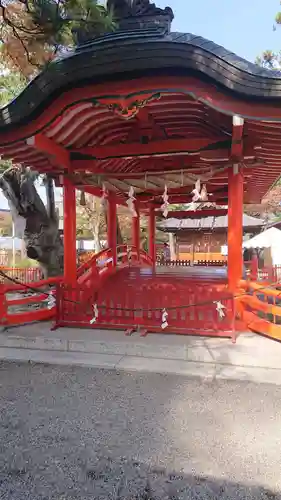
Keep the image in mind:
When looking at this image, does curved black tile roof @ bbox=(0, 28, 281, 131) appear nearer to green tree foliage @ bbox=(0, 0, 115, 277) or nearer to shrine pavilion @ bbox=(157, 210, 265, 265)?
green tree foliage @ bbox=(0, 0, 115, 277)

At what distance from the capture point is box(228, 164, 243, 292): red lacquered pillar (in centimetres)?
656

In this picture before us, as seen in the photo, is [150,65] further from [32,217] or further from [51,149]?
[32,217]

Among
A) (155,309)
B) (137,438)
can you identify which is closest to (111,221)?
(155,309)

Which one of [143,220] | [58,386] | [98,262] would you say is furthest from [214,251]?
[58,386]

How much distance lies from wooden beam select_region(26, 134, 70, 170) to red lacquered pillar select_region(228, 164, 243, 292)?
3.14 meters

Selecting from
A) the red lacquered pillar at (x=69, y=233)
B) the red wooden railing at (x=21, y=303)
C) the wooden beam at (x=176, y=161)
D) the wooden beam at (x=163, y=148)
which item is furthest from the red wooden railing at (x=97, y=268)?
the wooden beam at (x=163, y=148)

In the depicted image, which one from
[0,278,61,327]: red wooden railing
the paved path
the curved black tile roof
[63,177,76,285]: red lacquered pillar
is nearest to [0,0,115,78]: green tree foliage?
the curved black tile roof

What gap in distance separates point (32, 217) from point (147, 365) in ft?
27.5

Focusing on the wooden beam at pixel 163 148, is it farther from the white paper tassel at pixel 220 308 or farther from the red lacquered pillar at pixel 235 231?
the white paper tassel at pixel 220 308

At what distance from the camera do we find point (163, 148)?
6523 millimetres

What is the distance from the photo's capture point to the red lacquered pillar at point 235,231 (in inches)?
258

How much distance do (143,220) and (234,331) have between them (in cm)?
2839

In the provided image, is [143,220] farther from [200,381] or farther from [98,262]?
[200,381]

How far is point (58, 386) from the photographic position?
4332 mm
